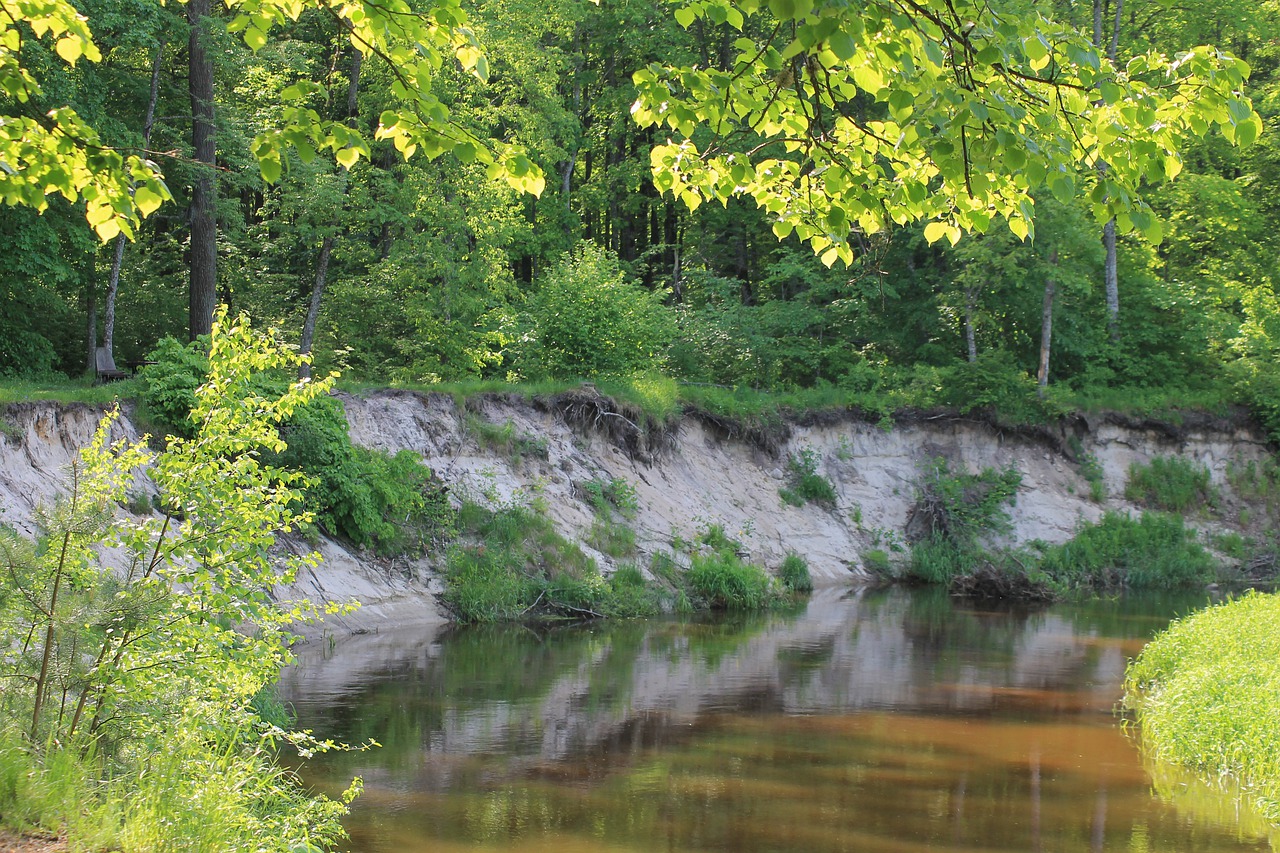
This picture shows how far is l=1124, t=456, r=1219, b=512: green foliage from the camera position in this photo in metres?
31.6

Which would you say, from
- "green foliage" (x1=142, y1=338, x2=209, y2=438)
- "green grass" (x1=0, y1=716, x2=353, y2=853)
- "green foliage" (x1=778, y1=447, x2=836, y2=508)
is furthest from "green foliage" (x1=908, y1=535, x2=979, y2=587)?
"green grass" (x1=0, y1=716, x2=353, y2=853)

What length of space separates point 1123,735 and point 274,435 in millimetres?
10076

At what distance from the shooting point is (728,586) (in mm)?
23906

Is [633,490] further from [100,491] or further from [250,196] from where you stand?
[250,196]

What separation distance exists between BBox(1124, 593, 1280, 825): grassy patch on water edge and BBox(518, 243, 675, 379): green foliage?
14.9 metres

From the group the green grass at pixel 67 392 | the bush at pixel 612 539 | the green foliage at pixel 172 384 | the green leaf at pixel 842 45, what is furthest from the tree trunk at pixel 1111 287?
the green leaf at pixel 842 45

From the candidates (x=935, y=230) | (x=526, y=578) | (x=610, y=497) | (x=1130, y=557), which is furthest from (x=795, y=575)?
(x=935, y=230)

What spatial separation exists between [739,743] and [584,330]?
16045mm

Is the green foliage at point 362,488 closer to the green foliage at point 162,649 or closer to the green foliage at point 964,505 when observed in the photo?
the green foliage at point 162,649

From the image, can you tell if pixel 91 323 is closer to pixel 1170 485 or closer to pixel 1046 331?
pixel 1046 331

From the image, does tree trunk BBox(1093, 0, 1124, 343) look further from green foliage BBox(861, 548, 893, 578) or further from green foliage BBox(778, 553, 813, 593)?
green foliage BBox(778, 553, 813, 593)

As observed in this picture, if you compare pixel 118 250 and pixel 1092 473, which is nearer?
pixel 118 250

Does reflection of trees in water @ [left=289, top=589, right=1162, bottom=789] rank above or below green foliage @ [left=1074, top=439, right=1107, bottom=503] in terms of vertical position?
below

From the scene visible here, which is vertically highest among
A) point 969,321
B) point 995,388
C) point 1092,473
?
point 969,321
